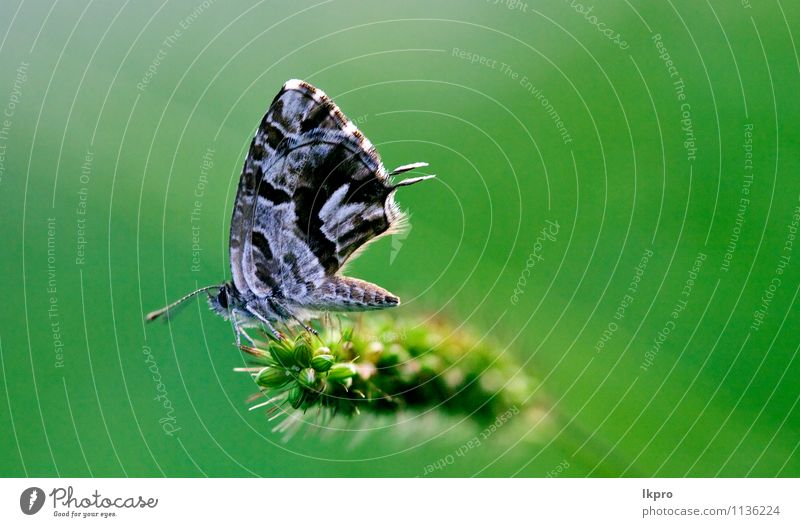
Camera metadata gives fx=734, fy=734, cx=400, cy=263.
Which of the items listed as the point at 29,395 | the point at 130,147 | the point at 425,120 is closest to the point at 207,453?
the point at 29,395

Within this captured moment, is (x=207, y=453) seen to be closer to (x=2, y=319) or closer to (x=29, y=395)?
(x=29, y=395)

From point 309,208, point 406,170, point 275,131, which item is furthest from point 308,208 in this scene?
point 406,170

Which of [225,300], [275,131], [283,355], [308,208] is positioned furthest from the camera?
[225,300]

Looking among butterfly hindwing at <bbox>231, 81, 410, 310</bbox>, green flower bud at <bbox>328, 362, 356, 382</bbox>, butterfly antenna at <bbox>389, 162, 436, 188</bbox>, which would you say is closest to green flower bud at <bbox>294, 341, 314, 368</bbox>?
green flower bud at <bbox>328, 362, 356, 382</bbox>

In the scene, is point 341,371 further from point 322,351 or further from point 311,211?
point 311,211

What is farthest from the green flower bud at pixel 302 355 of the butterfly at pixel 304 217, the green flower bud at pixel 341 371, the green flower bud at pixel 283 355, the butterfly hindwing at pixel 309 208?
the butterfly hindwing at pixel 309 208
